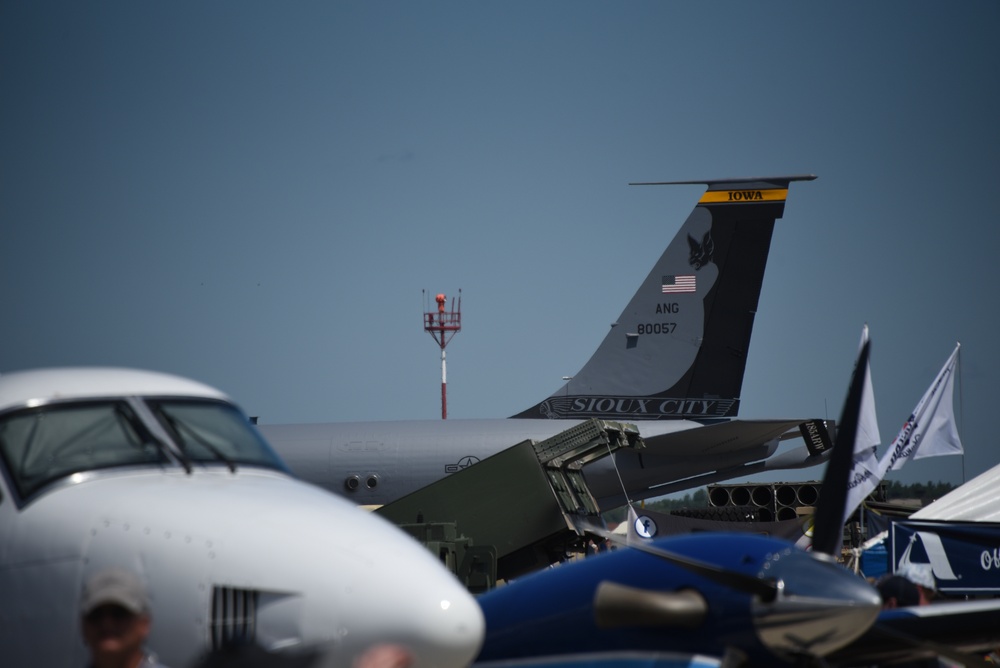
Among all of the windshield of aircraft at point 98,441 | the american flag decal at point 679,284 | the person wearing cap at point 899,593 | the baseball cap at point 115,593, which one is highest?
the american flag decal at point 679,284

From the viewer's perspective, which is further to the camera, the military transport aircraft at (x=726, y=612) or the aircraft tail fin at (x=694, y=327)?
the aircraft tail fin at (x=694, y=327)

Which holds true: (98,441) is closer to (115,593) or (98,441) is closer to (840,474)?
(115,593)

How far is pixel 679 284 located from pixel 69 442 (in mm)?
20298

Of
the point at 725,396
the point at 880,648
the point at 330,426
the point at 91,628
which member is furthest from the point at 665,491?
the point at 91,628

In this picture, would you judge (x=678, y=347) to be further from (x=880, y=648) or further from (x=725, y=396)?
(x=880, y=648)

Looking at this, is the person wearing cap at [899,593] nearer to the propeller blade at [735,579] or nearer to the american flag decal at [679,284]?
the propeller blade at [735,579]

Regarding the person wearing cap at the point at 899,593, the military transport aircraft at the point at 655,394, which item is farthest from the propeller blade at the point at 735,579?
the military transport aircraft at the point at 655,394

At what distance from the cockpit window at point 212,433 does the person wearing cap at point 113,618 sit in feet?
5.80

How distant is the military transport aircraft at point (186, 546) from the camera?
4180 mm

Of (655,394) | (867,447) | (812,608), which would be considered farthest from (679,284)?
(812,608)

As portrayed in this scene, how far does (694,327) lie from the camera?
79.6 feet

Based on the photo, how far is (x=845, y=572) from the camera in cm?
507

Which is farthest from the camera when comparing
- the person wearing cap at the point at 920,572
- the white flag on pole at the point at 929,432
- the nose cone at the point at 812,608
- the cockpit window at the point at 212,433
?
the white flag on pole at the point at 929,432

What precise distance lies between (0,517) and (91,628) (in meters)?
1.76
